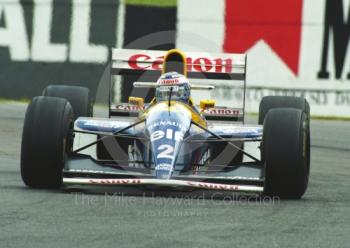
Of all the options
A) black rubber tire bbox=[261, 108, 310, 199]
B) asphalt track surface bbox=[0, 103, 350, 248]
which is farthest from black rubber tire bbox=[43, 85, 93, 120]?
black rubber tire bbox=[261, 108, 310, 199]

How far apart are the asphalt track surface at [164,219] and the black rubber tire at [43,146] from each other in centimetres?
17

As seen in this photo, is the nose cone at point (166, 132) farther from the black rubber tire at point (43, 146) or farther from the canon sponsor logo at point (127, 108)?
the canon sponsor logo at point (127, 108)

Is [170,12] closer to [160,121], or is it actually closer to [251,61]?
[251,61]

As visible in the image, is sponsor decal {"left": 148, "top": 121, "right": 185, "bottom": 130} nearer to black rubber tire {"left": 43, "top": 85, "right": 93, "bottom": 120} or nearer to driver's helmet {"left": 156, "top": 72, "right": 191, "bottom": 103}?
driver's helmet {"left": 156, "top": 72, "right": 191, "bottom": 103}

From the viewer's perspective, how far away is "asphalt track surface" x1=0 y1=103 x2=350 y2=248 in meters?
7.68

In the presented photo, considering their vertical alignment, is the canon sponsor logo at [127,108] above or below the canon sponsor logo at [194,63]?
below

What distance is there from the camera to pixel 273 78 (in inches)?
899

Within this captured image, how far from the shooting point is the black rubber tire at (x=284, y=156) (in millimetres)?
10422

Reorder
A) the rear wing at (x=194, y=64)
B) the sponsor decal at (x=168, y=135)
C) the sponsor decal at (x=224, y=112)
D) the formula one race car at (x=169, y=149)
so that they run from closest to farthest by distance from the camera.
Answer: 1. the formula one race car at (x=169, y=149)
2. the sponsor decal at (x=168, y=135)
3. the sponsor decal at (x=224, y=112)
4. the rear wing at (x=194, y=64)

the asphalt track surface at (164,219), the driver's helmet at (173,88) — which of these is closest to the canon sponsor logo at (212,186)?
the asphalt track surface at (164,219)

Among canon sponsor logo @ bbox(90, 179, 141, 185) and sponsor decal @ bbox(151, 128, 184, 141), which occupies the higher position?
sponsor decal @ bbox(151, 128, 184, 141)

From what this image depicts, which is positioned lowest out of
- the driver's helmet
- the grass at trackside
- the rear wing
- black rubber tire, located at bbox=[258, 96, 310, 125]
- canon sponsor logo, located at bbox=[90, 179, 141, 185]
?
canon sponsor logo, located at bbox=[90, 179, 141, 185]

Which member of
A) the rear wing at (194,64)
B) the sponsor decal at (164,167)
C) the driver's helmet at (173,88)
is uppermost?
the rear wing at (194,64)

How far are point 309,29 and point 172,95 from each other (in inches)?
456
